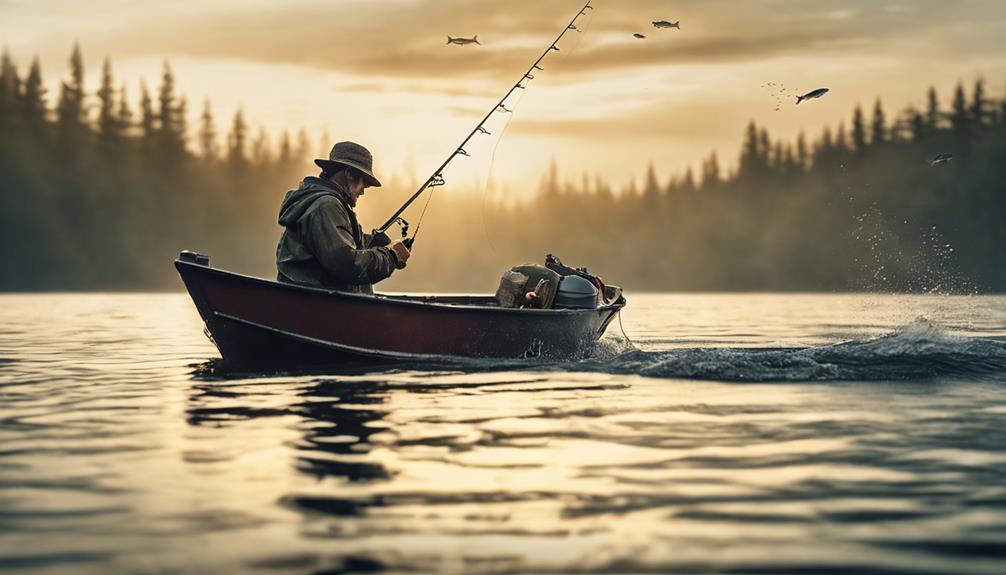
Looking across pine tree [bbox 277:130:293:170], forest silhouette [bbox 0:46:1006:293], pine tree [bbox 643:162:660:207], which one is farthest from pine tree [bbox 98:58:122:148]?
pine tree [bbox 643:162:660:207]

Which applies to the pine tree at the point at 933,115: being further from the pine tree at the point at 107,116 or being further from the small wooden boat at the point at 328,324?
the small wooden boat at the point at 328,324

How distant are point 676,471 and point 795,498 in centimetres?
95

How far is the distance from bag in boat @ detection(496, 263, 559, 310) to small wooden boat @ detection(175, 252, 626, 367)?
3.56 feet

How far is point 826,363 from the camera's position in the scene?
14289 millimetres

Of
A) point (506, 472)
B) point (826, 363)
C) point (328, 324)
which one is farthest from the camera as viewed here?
point (826, 363)

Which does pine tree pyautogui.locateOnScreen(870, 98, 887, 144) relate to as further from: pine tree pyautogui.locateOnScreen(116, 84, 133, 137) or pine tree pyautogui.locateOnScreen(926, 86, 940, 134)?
pine tree pyautogui.locateOnScreen(116, 84, 133, 137)

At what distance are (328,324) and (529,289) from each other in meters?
3.54

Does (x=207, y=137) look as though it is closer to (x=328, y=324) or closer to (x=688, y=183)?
(x=688, y=183)

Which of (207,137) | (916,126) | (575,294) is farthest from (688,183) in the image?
(575,294)

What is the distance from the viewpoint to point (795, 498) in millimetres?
6258

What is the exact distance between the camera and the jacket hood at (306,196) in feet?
42.1

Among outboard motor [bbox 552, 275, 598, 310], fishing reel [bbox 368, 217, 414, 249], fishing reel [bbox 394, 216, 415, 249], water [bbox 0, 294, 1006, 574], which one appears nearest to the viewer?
water [bbox 0, 294, 1006, 574]

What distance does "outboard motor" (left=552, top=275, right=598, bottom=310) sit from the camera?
51.4ft

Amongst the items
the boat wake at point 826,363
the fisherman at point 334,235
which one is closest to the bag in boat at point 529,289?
the boat wake at point 826,363
